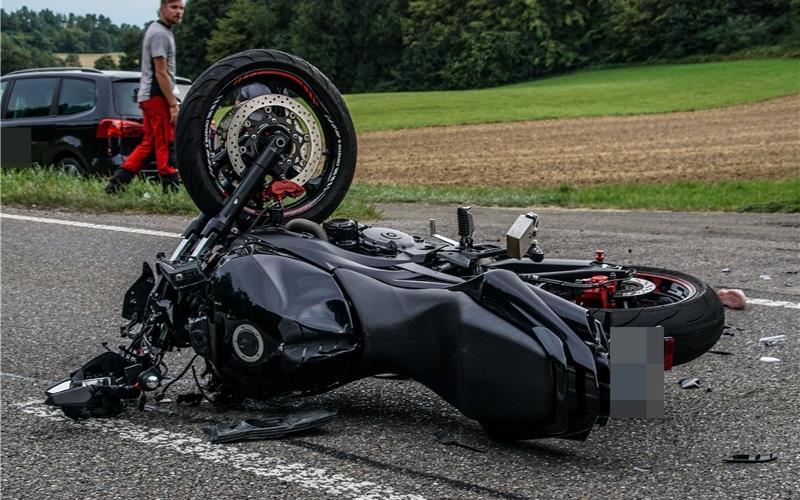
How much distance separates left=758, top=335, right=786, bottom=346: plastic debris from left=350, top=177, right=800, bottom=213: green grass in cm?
681

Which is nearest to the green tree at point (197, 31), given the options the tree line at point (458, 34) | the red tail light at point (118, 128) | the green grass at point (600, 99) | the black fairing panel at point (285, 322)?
the tree line at point (458, 34)

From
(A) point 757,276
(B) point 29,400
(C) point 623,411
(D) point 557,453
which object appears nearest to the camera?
(C) point 623,411

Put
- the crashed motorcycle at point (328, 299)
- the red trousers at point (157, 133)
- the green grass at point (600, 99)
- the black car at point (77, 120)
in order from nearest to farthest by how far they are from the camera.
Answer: the crashed motorcycle at point (328, 299) < the red trousers at point (157, 133) < the black car at point (77, 120) < the green grass at point (600, 99)

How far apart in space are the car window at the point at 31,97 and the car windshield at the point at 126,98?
3.68 feet

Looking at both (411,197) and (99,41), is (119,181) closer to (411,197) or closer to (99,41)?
(411,197)

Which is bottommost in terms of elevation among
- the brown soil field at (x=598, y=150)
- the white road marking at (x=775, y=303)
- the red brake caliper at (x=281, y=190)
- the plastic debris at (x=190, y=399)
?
the brown soil field at (x=598, y=150)

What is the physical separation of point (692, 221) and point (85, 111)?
7326mm

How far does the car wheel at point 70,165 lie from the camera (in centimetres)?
1262

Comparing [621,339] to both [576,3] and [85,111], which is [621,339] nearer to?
[85,111]

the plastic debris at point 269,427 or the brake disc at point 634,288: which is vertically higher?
the brake disc at point 634,288

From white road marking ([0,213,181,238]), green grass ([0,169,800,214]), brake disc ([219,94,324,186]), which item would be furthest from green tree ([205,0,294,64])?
brake disc ([219,94,324,186])

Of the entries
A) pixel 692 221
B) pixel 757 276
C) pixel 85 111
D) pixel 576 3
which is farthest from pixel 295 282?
pixel 576 3

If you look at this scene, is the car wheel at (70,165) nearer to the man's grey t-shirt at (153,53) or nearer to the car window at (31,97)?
the car window at (31,97)

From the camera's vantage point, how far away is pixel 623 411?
10.5 ft
